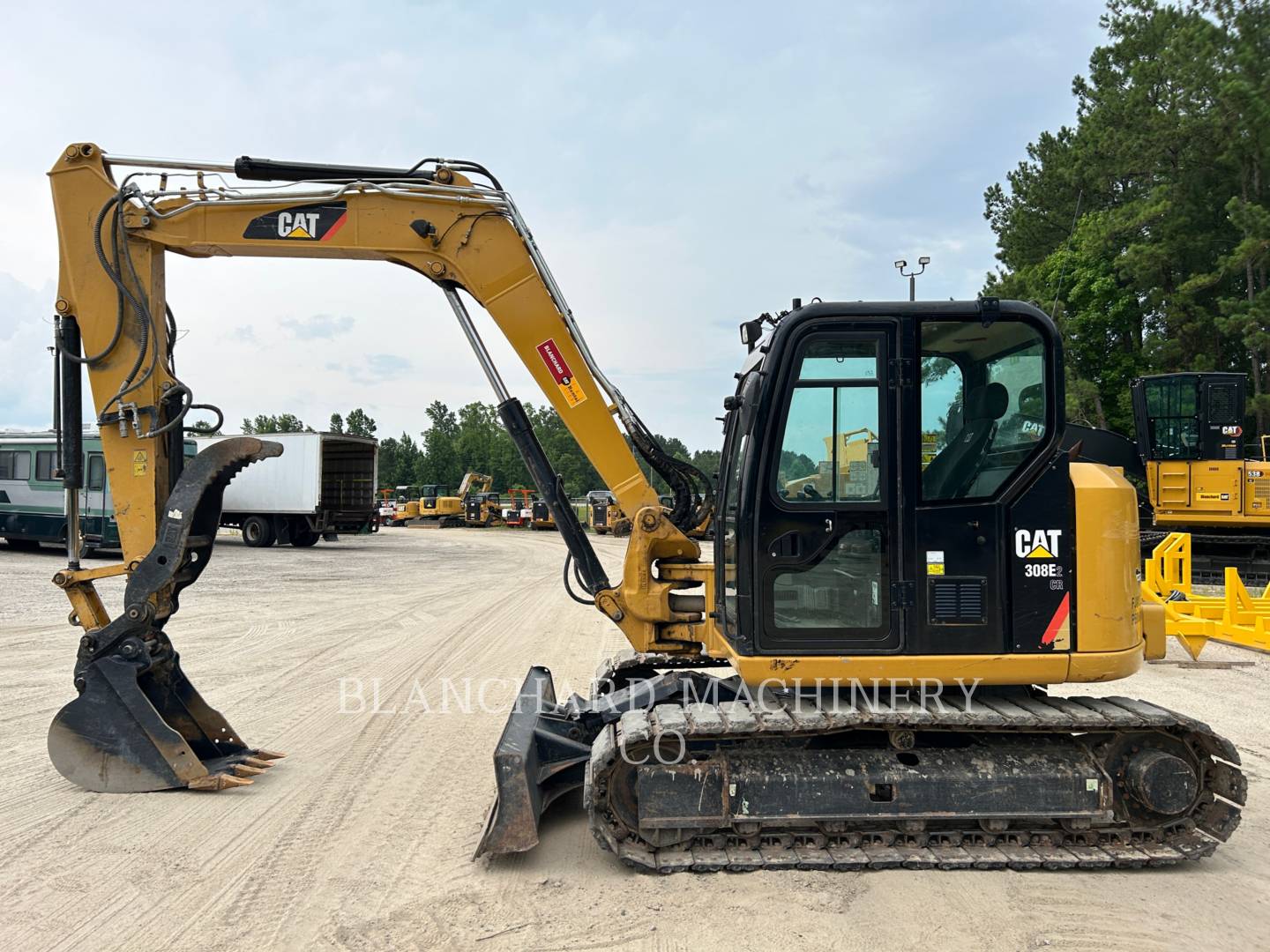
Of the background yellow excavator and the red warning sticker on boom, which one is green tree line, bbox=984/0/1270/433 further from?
the background yellow excavator

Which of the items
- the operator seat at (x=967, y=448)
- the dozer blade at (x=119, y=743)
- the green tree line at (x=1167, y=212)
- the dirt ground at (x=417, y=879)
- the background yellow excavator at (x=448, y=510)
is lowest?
the dirt ground at (x=417, y=879)

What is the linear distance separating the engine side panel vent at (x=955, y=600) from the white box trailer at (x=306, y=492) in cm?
2262

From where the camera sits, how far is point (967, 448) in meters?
4.68

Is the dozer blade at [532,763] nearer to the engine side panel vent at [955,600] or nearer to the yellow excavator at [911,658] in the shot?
the yellow excavator at [911,658]

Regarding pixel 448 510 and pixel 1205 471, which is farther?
pixel 448 510

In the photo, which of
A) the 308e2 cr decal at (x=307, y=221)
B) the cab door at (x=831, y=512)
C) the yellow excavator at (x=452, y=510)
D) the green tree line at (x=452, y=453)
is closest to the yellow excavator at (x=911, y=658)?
the cab door at (x=831, y=512)

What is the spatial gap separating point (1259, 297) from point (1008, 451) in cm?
2625

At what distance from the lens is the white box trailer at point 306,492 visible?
25.2 meters

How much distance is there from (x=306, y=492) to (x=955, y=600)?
23.5 metres

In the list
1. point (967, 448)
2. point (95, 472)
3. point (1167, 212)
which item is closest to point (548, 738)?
point (967, 448)

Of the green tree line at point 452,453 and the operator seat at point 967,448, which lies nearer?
the operator seat at point 967,448

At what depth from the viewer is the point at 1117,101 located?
3125 centimetres

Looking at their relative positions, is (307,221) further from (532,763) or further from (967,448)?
(967,448)

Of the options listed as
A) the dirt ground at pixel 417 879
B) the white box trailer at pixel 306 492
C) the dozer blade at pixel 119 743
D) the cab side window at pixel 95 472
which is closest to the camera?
the dirt ground at pixel 417 879
